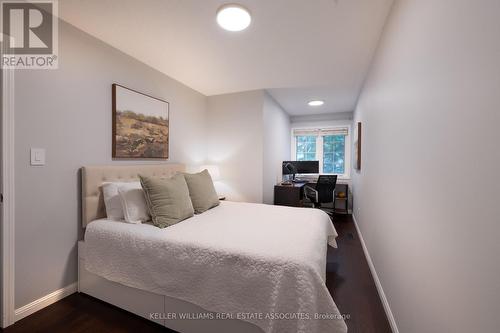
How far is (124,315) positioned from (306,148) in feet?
16.3

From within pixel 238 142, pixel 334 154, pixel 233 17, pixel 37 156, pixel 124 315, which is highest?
pixel 233 17

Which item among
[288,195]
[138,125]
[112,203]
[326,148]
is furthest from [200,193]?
[326,148]

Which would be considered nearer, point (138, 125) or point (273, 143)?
point (138, 125)

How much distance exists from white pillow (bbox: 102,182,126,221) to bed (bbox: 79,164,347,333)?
3.2 inches

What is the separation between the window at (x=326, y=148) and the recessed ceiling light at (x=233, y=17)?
157 inches

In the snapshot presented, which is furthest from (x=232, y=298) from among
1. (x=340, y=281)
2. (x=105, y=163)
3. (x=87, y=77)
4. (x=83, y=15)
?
(x=83, y=15)

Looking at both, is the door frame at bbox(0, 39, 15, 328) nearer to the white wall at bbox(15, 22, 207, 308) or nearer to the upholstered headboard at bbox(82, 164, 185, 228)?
the white wall at bbox(15, 22, 207, 308)

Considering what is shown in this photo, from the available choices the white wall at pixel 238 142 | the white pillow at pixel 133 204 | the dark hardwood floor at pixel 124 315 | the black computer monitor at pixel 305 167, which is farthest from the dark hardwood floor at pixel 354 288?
the black computer monitor at pixel 305 167

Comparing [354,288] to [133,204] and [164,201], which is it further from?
[133,204]

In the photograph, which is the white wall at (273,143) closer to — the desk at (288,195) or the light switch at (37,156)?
the desk at (288,195)

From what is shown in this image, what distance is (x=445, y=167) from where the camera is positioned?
0.89 m

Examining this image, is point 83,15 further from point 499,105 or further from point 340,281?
point 340,281

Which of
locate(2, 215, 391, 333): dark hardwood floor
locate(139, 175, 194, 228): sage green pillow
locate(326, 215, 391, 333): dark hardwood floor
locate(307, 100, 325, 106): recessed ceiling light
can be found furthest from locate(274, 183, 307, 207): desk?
locate(139, 175, 194, 228): sage green pillow

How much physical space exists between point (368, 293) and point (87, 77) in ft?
11.0
